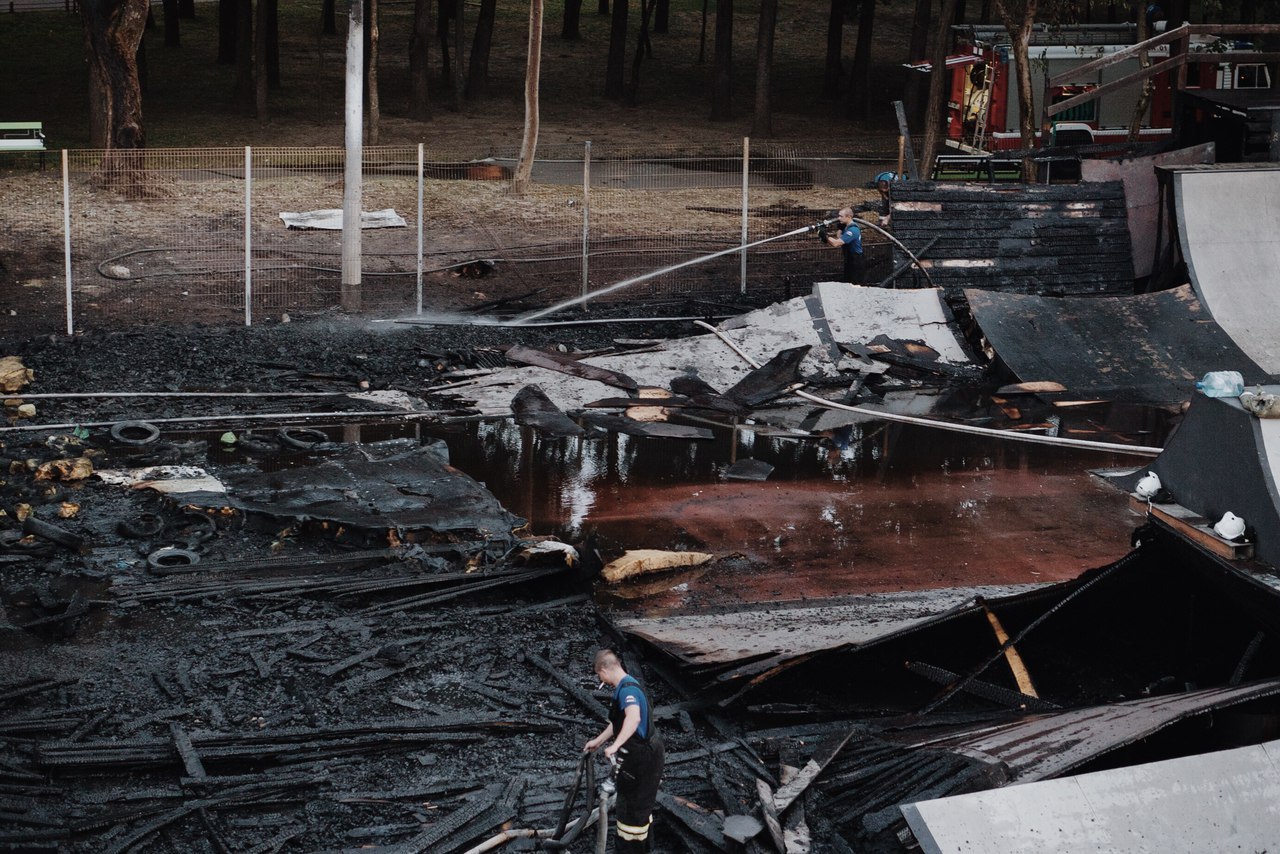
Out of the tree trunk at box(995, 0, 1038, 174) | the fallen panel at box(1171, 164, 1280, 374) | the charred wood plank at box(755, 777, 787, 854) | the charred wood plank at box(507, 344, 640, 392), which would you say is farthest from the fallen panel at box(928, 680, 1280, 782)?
the tree trunk at box(995, 0, 1038, 174)

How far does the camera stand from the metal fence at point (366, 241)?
2066cm

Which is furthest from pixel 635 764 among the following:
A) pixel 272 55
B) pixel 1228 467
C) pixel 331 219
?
pixel 272 55

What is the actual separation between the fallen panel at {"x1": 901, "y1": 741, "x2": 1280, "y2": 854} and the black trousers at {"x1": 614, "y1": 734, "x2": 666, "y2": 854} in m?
1.34

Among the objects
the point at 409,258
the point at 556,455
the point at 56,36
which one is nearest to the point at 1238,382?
the point at 556,455

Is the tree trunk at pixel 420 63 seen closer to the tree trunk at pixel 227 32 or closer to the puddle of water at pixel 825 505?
the tree trunk at pixel 227 32

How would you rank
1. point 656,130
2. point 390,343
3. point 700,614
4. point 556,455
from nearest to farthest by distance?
point 700,614
point 556,455
point 390,343
point 656,130

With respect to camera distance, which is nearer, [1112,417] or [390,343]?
[1112,417]

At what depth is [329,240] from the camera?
23281mm

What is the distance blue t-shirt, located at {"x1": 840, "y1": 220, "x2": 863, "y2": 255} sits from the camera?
20.3 m

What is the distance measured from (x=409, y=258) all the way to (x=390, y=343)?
4164 mm

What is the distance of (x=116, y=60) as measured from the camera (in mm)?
24719

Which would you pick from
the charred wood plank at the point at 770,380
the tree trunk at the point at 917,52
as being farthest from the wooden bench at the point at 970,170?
the charred wood plank at the point at 770,380

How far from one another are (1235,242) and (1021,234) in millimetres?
3048

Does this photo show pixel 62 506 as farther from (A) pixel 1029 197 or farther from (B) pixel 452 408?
(A) pixel 1029 197
